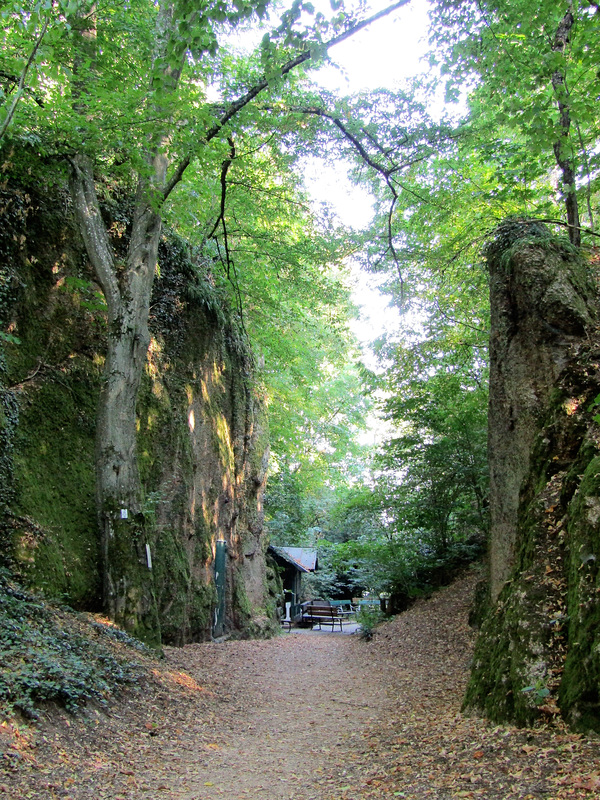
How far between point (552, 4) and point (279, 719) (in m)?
9.20

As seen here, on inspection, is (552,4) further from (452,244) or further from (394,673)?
(394,673)

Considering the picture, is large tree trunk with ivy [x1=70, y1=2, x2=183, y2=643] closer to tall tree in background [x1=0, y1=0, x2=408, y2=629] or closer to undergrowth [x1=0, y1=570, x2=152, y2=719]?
tall tree in background [x1=0, y1=0, x2=408, y2=629]

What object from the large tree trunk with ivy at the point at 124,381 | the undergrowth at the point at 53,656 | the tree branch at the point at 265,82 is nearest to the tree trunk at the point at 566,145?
the tree branch at the point at 265,82

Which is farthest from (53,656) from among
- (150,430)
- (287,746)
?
(150,430)

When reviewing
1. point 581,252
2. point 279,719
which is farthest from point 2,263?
point 581,252

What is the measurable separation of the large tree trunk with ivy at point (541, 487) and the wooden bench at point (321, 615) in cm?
1705

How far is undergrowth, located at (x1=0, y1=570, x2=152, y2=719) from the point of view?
15.3 ft

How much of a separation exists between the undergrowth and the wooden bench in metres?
16.9

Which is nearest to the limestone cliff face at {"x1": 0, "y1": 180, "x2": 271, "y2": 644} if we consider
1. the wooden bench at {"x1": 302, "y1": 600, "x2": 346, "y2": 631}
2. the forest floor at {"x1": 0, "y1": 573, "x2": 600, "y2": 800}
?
the forest floor at {"x1": 0, "y1": 573, "x2": 600, "y2": 800}

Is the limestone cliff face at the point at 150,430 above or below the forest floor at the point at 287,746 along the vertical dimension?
above

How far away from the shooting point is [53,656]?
536 cm

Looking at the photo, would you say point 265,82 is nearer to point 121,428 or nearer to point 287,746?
point 121,428

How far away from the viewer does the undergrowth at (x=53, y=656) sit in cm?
466

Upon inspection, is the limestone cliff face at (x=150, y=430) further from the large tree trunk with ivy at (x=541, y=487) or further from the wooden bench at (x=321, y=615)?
the wooden bench at (x=321, y=615)
